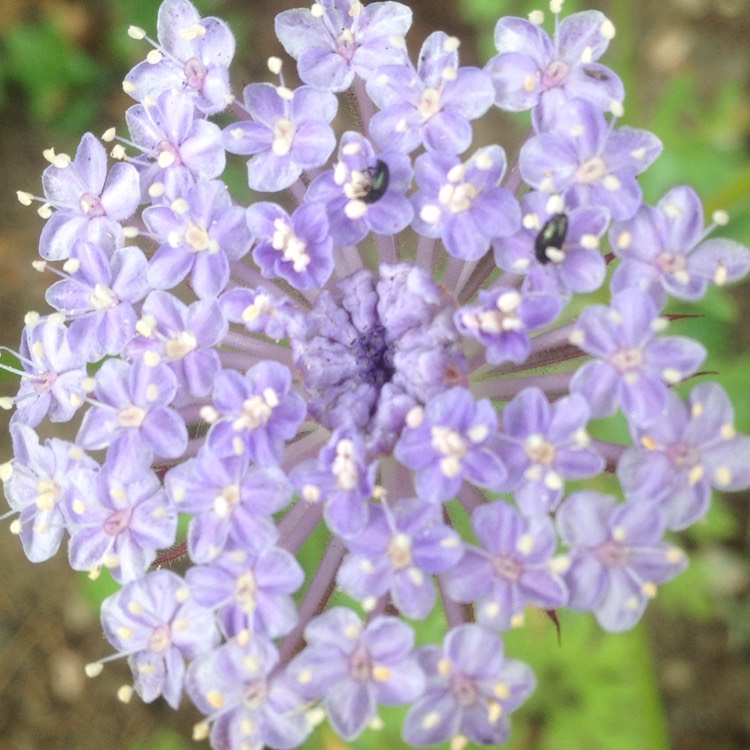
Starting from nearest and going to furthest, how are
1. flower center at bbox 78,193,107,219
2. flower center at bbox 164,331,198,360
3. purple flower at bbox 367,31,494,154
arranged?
flower center at bbox 164,331,198,360 → purple flower at bbox 367,31,494,154 → flower center at bbox 78,193,107,219

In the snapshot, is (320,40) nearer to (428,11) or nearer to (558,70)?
(558,70)

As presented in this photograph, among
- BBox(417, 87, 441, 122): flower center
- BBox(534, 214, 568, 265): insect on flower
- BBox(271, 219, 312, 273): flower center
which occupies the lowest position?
BBox(534, 214, 568, 265): insect on flower

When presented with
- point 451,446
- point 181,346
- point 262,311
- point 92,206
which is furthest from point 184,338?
point 451,446

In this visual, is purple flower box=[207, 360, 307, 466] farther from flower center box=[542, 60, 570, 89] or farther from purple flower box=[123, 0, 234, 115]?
flower center box=[542, 60, 570, 89]

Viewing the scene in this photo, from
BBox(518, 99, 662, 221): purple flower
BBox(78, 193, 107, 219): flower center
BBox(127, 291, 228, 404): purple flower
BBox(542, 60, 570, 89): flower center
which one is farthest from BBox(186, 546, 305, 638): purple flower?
BBox(542, 60, 570, 89): flower center

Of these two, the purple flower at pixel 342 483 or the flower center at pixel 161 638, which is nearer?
the purple flower at pixel 342 483

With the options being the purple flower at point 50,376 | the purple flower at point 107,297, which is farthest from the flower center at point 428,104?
the purple flower at point 50,376

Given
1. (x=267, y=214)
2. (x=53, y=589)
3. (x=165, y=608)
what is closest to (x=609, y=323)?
(x=267, y=214)

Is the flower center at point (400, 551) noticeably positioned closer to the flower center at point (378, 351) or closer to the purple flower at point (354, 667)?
the purple flower at point (354, 667)
